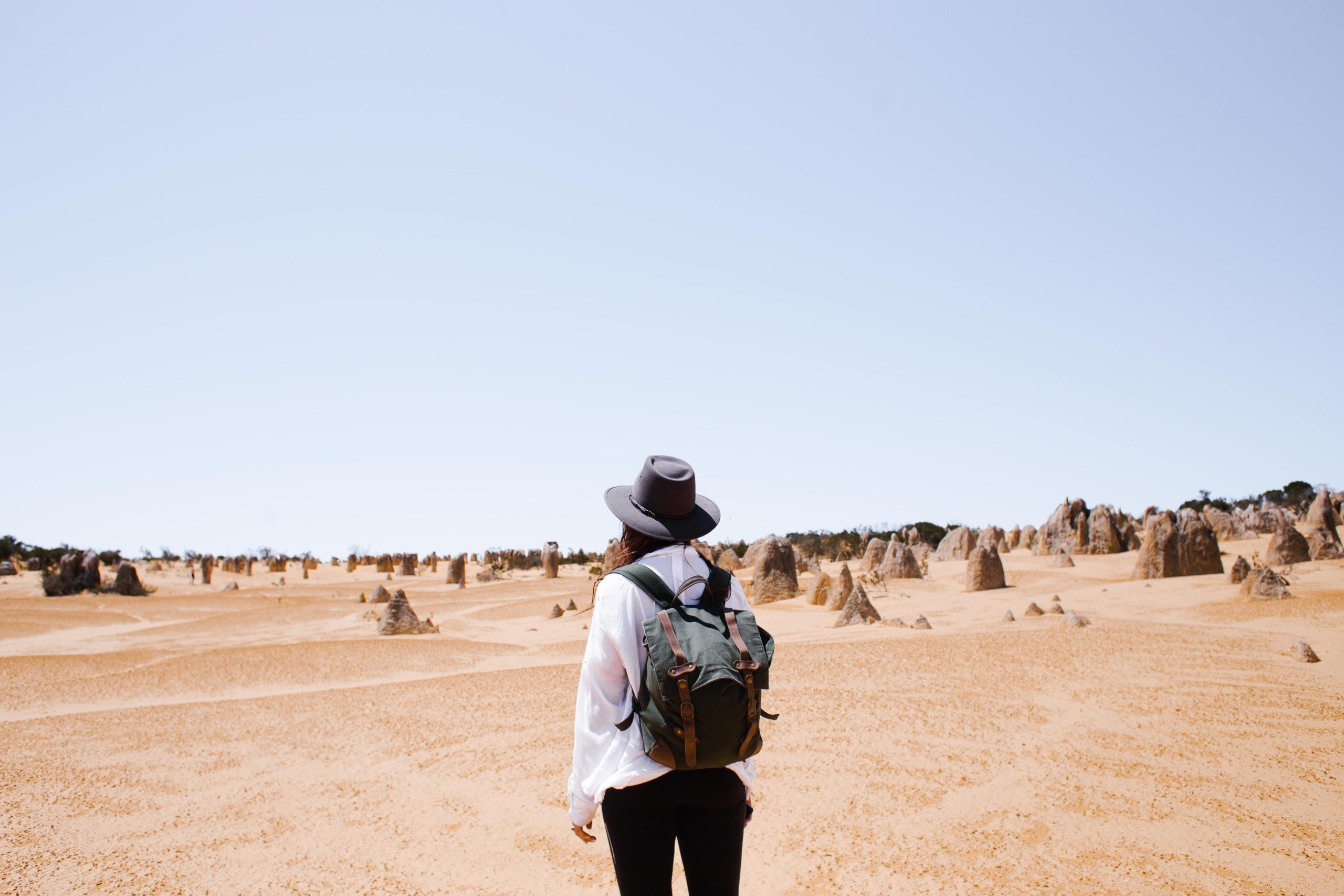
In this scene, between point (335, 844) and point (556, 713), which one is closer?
point (335, 844)

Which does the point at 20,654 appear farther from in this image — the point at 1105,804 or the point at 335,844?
the point at 1105,804

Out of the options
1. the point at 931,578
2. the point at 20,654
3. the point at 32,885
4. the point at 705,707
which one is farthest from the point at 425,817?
the point at 931,578

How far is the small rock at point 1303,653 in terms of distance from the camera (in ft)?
31.1

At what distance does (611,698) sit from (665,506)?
2.02ft

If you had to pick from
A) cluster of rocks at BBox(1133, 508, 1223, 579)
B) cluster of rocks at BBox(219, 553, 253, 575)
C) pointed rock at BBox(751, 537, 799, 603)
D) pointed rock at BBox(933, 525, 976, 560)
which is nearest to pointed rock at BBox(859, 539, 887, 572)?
pointed rock at BBox(751, 537, 799, 603)

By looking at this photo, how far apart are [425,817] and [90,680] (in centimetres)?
925

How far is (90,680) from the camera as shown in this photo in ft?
39.9

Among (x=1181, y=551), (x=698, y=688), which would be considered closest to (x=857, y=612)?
(x=1181, y=551)

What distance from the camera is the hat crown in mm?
2703

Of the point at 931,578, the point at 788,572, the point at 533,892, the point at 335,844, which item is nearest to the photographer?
the point at 533,892

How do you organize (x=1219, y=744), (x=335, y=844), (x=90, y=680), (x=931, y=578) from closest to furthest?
(x=335, y=844) → (x=1219, y=744) → (x=90, y=680) → (x=931, y=578)

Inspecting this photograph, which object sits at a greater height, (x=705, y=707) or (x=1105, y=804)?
(x=705, y=707)

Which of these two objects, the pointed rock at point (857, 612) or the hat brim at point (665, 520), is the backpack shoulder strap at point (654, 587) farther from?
the pointed rock at point (857, 612)

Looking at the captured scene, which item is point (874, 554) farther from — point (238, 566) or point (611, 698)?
point (238, 566)
